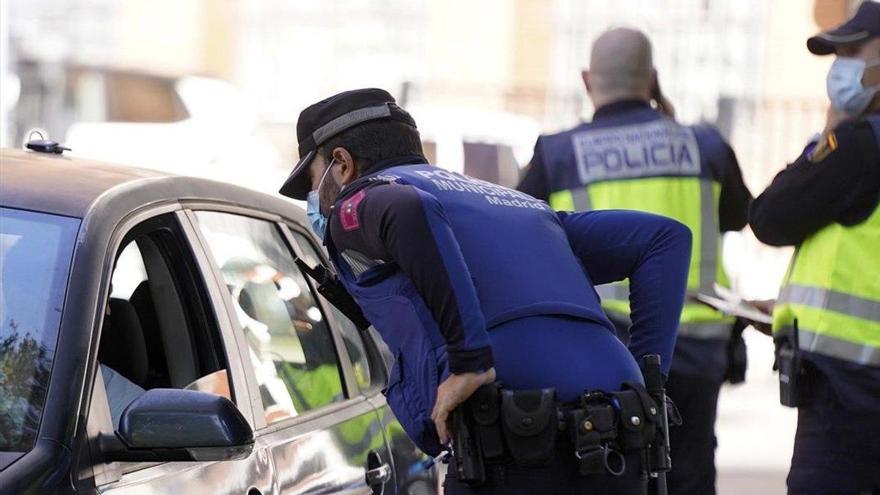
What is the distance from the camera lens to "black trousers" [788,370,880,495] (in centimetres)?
479

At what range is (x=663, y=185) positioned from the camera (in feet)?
19.5

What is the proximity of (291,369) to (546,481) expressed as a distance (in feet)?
3.09

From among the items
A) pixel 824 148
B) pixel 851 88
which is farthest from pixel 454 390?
pixel 851 88

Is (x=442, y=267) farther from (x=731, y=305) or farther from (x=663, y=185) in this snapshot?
(x=663, y=185)

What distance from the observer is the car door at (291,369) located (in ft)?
13.6

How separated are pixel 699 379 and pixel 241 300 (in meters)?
2.06

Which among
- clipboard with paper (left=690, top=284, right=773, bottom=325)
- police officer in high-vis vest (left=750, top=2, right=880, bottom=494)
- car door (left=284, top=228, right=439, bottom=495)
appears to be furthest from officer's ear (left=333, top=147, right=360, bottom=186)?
clipboard with paper (left=690, top=284, right=773, bottom=325)

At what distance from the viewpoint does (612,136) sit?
Result: 5941mm

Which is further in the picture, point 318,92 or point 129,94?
point 318,92

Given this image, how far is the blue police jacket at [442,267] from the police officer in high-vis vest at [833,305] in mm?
983

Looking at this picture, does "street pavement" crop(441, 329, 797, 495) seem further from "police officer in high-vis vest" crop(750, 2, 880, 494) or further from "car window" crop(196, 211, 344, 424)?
"car window" crop(196, 211, 344, 424)

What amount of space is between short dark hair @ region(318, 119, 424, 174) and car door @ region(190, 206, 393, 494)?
453 mm

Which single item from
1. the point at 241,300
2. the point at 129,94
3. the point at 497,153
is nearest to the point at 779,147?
the point at 129,94

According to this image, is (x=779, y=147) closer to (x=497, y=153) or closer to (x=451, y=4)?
(x=451, y=4)
